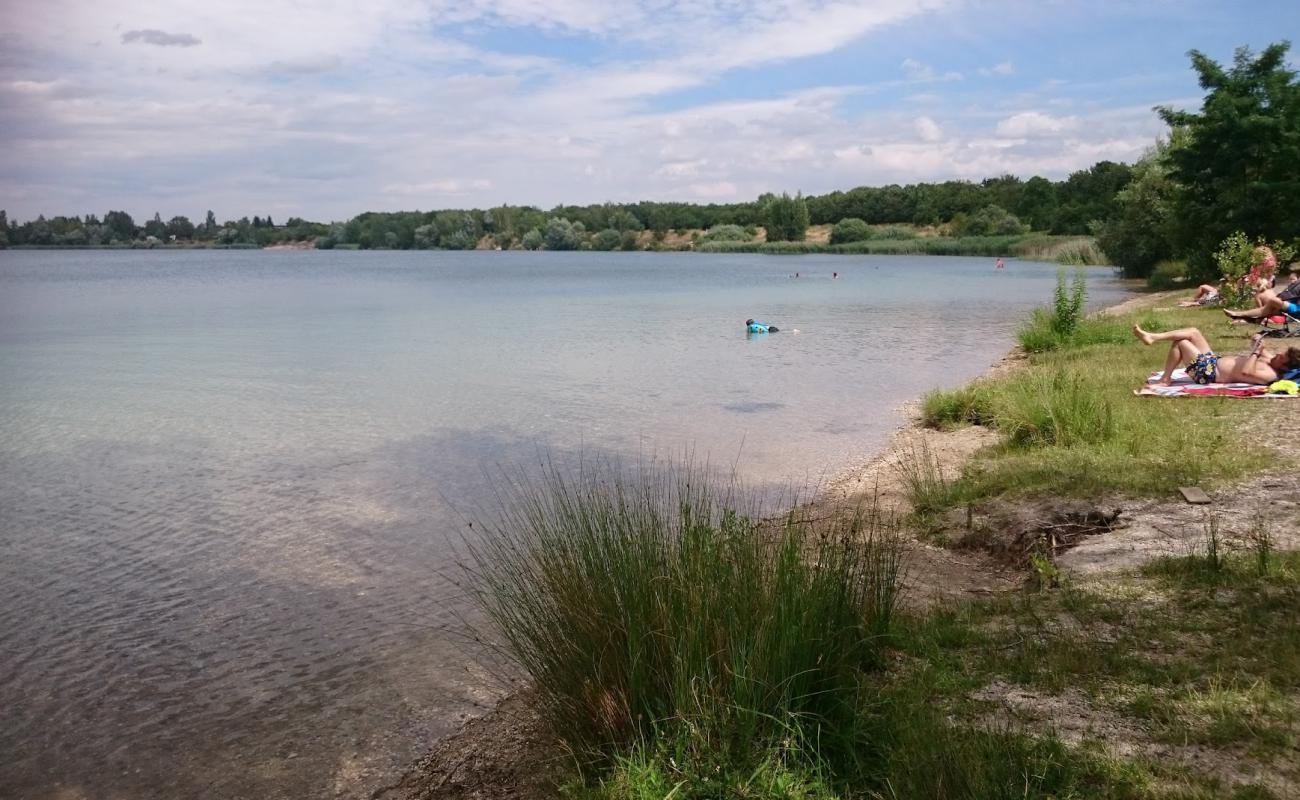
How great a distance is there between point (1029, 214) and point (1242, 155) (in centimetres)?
7899

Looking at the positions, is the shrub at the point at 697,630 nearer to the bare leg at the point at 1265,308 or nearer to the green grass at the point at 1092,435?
the green grass at the point at 1092,435

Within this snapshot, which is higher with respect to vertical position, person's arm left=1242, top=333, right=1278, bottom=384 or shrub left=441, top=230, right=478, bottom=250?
shrub left=441, top=230, right=478, bottom=250

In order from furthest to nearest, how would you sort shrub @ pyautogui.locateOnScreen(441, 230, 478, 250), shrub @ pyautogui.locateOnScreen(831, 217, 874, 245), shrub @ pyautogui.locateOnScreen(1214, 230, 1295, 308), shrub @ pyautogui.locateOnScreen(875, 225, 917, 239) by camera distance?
shrub @ pyautogui.locateOnScreen(441, 230, 478, 250) → shrub @ pyautogui.locateOnScreen(831, 217, 874, 245) → shrub @ pyautogui.locateOnScreen(875, 225, 917, 239) → shrub @ pyautogui.locateOnScreen(1214, 230, 1295, 308)

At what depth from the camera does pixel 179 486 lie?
32.7 ft

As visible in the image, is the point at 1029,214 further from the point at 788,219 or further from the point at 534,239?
the point at 534,239

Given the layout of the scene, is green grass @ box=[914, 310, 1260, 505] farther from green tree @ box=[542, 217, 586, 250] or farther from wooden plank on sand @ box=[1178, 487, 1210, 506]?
green tree @ box=[542, 217, 586, 250]

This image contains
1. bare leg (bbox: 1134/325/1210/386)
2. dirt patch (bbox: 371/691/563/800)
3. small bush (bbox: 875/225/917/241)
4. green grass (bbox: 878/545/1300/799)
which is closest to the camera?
green grass (bbox: 878/545/1300/799)

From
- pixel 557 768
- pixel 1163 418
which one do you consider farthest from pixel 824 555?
pixel 1163 418

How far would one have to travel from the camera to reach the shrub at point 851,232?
11062cm

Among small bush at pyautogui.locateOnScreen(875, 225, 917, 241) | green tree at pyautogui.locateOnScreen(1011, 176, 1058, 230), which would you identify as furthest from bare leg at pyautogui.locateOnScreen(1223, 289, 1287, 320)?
small bush at pyautogui.locateOnScreen(875, 225, 917, 241)

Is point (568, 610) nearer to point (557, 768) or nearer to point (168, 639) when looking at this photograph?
point (557, 768)

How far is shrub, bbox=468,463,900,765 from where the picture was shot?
3.62m

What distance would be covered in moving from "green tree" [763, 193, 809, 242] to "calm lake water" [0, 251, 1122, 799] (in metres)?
92.0

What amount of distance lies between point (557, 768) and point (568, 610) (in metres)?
0.68
